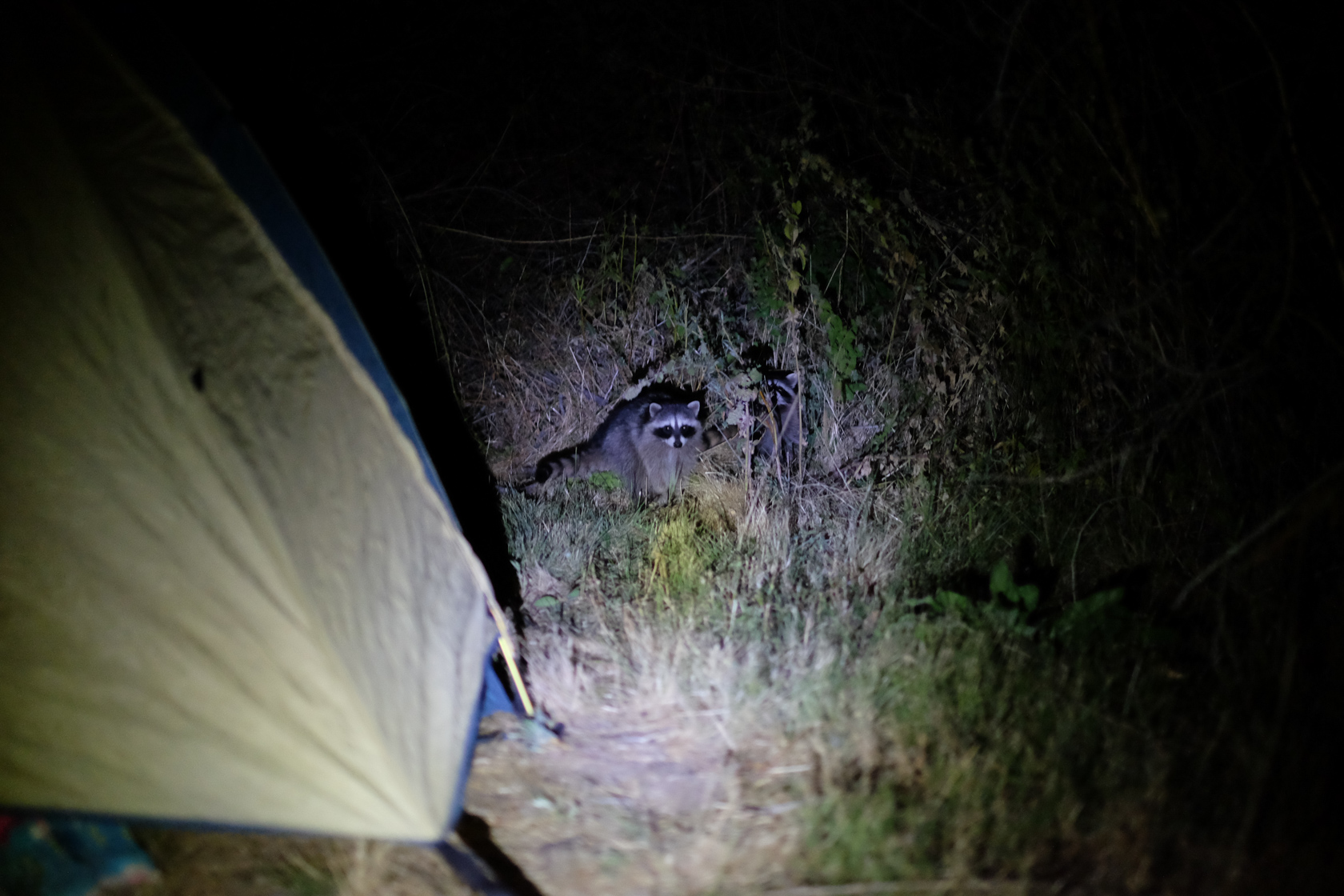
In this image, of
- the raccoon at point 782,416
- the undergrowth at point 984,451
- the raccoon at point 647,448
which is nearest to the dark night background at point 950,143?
the undergrowth at point 984,451

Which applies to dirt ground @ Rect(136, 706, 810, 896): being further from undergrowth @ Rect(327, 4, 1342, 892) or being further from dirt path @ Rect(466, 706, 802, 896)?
undergrowth @ Rect(327, 4, 1342, 892)

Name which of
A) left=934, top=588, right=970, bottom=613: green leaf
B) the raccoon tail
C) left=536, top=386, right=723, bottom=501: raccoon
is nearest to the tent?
left=934, top=588, right=970, bottom=613: green leaf

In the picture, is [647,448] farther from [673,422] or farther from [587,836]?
[587,836]

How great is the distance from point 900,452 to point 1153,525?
1.31 m

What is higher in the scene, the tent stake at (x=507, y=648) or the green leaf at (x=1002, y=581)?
the green leaf at (x=1002, y=581)

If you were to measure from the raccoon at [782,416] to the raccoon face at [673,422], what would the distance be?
1.54 ft

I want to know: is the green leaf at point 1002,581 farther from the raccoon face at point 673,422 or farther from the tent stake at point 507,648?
the raccoon face at point 673,422

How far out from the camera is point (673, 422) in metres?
4.89

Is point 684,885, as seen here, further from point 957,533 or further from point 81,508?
point 957,533

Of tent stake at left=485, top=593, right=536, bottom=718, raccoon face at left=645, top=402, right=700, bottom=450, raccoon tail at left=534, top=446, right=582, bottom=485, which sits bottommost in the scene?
tent stake at left=485, top=593, right=536, bottom=718

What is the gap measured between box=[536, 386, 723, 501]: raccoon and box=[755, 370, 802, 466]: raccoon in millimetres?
437

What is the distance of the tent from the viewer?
1853 millimetres

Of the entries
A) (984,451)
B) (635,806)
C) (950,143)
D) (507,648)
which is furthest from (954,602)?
(950,143)

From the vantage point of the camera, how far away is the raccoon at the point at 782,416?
4527 mm
